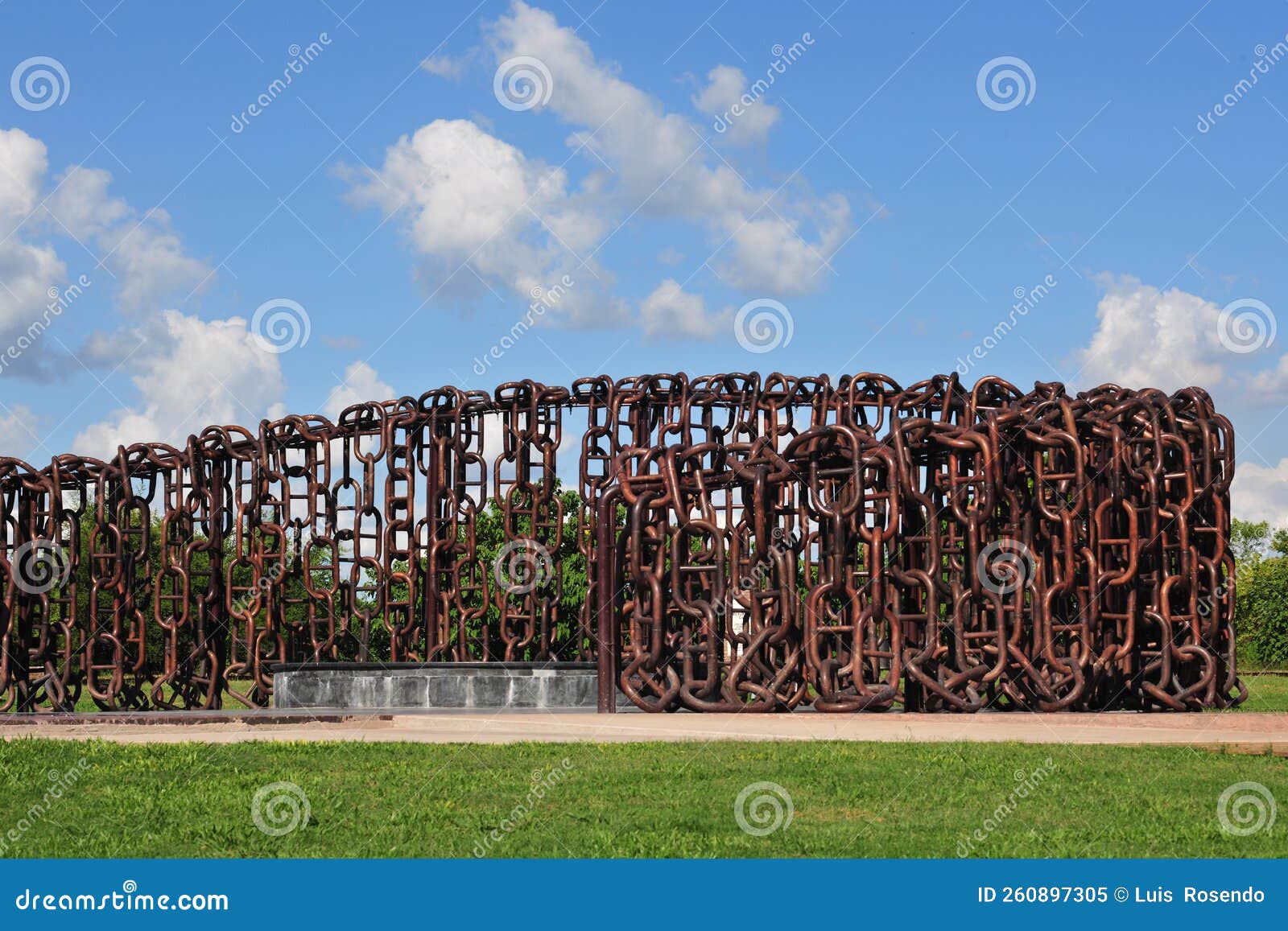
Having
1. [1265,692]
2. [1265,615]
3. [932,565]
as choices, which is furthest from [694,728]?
[1265,615]

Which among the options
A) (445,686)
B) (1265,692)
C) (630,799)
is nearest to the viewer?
(630,799)

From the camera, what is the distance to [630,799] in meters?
9.26

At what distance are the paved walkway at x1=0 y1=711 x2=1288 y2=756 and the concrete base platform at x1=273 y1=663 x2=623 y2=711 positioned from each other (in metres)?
2.04

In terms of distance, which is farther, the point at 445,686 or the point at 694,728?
the point at 445,686

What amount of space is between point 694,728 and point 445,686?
17.5 feet

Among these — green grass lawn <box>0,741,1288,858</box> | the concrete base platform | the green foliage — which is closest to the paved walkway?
green grass lawn <box>0,741,1288,858</box>

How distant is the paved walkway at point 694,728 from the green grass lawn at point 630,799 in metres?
0.59

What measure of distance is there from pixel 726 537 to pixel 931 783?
674 cm

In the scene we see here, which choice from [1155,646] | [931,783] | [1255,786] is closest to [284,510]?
[1155,646]

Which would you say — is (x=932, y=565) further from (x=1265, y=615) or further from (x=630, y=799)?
(x=1265, y=615)

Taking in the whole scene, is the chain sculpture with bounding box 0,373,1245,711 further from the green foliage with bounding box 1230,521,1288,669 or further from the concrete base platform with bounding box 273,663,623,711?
the green foliage with bounding box 1230,521,1288,669

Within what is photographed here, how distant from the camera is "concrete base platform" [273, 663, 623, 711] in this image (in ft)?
57.3

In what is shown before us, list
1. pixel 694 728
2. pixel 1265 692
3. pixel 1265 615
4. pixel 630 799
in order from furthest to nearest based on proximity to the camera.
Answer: pixel 1265 615 < pixel 1265 692 < pixel 694 728 < pixel 630 799

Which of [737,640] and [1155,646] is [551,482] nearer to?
[737,640]
